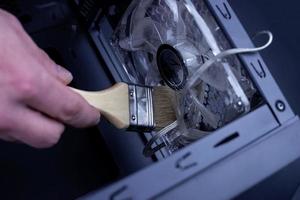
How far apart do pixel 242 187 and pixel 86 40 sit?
392mm

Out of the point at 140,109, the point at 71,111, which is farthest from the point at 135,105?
the point at 71,111

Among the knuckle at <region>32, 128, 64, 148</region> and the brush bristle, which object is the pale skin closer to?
the knuckle at <region>32, 128, 64, 148</region>

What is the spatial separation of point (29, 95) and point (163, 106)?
0.78 feet

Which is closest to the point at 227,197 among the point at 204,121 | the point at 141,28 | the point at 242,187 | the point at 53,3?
the point at 242,187

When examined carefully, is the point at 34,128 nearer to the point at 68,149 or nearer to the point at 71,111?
the point at 71,111

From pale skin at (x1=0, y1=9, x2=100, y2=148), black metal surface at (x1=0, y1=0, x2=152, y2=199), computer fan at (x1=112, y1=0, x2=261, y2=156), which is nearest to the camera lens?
pale skin at (x1=0, y1=9, x2=100, y2=148)

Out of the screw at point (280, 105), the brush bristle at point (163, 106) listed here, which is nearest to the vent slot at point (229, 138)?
the screw at point (280, 105)

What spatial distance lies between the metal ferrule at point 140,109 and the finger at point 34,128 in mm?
123

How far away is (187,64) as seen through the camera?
56 cm

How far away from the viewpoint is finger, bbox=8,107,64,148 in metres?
0.41

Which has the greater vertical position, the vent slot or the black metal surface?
the black metal surface

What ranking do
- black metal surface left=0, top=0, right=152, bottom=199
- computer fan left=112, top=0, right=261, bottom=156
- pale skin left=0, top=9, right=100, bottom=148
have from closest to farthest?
pale skin left=0, top=9, right=100, bottom=148, computer fan left=112, top=0, right=261, bottom=156, black metal surface left=0, top=0, right=152, bottom=199

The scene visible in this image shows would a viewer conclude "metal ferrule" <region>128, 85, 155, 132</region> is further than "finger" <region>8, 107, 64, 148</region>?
Yes

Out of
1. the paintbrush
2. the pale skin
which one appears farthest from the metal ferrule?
the pale skin
